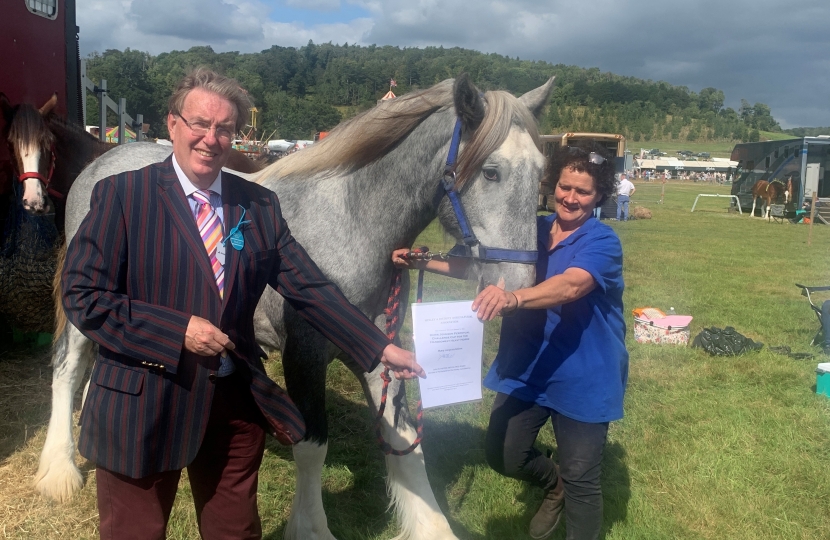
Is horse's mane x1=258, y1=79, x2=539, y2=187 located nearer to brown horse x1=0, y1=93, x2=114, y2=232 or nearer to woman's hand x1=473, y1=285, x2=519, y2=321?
woman's hand x1=473, y1=285, x2=519, y2=321

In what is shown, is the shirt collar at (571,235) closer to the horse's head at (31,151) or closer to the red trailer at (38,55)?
the horse's head at (31,151)

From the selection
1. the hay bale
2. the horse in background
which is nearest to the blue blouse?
the hay bale

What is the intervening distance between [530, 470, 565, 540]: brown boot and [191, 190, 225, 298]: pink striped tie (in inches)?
83.4

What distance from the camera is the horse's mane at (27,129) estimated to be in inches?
188

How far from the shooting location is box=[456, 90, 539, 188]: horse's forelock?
2.41m

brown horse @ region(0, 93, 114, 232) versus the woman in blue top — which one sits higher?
brown horse @ region(0, 93, 114, 232)

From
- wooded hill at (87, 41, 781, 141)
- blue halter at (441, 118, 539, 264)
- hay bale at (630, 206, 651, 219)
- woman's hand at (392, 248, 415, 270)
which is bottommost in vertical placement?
hay bale at (630, 206, 651, 219)

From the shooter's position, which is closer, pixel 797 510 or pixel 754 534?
pixel 754 534

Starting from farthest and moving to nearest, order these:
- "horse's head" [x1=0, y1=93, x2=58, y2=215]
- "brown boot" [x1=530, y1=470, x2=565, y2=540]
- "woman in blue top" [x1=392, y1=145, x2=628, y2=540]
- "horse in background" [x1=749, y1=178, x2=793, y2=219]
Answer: "horse in background" [x1=749, y1=178, x2=793, y2=219] → "horse's head" [x1=0, y1=93, x2=58, y2=215] → "brown boot" [x1=530, y1=470, x2=565, y2=540] → "woman in blue top" [x1=392, y1=145, x2=628, y2=540]

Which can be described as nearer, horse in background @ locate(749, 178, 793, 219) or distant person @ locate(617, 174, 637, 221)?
distant person @ locate(617, 174, 637, 221)

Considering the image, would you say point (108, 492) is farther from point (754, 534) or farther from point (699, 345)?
point (699, 345)

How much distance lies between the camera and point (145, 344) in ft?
5.39

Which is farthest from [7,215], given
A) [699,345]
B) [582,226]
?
[699,345]

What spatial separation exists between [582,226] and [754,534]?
6.46ft
